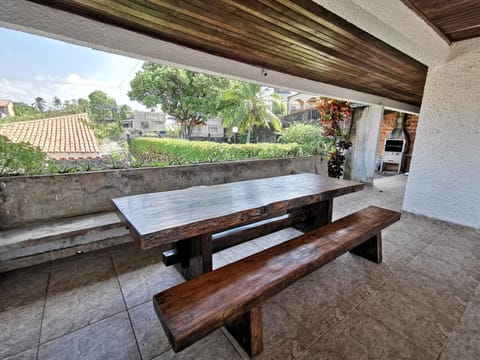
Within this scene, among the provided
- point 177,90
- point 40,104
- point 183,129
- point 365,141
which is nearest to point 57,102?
point 40,104

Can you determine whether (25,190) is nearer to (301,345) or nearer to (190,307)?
(190,307)

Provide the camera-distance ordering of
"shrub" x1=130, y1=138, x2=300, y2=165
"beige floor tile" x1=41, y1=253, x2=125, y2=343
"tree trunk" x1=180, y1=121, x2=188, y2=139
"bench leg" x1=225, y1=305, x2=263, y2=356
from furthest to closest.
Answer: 1. "tree trunk" x1=180, y1=121, x2=188, y2=139
2. "shrub" x1=130, y1=138, x2=300, y2=165
3. "beige floor tile" x1=41, y1=253, x2=125, y2=343
4. "bench leg" x1=225, y1=305, x2=263, y2=356

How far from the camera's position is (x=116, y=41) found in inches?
78.8

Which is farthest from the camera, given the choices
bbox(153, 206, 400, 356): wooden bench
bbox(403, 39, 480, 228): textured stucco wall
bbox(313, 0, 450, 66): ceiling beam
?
bbox(403, 39, 480, 228): textured stucco wall

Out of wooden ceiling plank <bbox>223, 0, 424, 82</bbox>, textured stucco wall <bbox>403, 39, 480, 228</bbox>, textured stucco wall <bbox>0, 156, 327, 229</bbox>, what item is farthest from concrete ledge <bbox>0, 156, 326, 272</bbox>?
textured stucco wall <bbox>403, 39, 480, 228</bbox>

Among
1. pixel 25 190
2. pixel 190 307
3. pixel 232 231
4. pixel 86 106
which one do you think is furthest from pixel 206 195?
pixel 86 106

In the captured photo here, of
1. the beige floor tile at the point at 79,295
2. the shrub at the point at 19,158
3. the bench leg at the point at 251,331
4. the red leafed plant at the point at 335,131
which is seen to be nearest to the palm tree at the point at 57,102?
the shrub at the point at 19,158

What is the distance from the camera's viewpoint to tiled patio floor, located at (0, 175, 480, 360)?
129cm

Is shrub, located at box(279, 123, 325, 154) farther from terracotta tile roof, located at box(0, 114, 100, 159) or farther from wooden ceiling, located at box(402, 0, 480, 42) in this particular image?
terracotta tile roof, located at box(0, 114, 100, 159)

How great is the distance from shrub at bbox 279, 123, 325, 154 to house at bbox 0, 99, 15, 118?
491 cm

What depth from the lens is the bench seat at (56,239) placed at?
185 cm

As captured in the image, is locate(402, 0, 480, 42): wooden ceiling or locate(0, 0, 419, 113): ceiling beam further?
locate(402, 0, 480, 42): wooden ceiling

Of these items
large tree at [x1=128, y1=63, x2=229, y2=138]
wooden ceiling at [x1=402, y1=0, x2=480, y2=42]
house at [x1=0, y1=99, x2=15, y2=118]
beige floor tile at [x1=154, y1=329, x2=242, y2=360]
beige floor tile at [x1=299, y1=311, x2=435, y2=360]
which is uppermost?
large tree at [x1=128, y1=63, x2=229, y2=138]

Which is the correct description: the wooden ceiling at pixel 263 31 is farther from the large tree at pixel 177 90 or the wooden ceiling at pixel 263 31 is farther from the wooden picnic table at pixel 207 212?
the large tree at pixel 177 90
